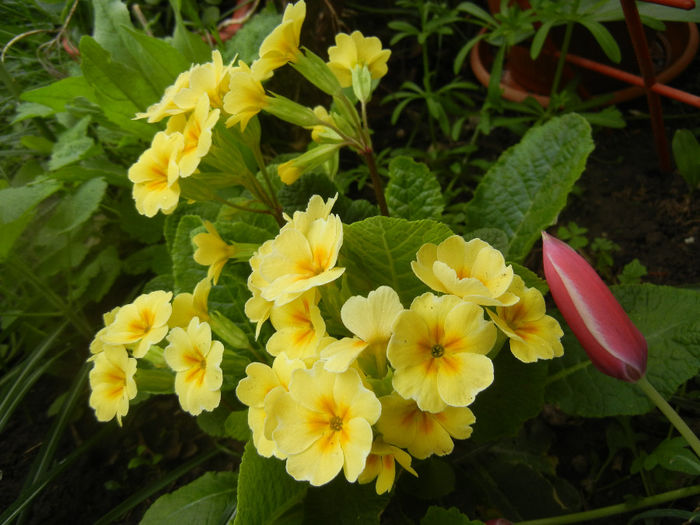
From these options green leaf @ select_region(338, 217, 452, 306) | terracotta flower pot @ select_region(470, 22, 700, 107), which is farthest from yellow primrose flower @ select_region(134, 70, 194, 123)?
terracotta flower pot @ select_region(470, 22, 700, 107)

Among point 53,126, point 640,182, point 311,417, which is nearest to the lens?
point 311,417

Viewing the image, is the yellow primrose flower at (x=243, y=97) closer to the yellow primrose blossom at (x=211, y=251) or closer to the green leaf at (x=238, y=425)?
the yellow primrose blossom at (x=211, y=251)

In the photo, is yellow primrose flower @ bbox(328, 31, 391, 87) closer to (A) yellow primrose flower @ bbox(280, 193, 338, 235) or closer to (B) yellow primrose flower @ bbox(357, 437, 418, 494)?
(A) yellow primrose flower @ bbox(280, 193, 338, 235)

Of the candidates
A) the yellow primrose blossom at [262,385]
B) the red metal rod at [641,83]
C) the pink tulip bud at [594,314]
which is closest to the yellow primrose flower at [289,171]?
the yellow primrose blossom at [262,385]

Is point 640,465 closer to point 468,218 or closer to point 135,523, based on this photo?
point 468,218

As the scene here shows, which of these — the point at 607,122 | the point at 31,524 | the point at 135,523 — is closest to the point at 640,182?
the point at 607,122

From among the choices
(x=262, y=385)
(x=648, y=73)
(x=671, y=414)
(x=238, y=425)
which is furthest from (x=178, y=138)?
(x=648, y=73)
